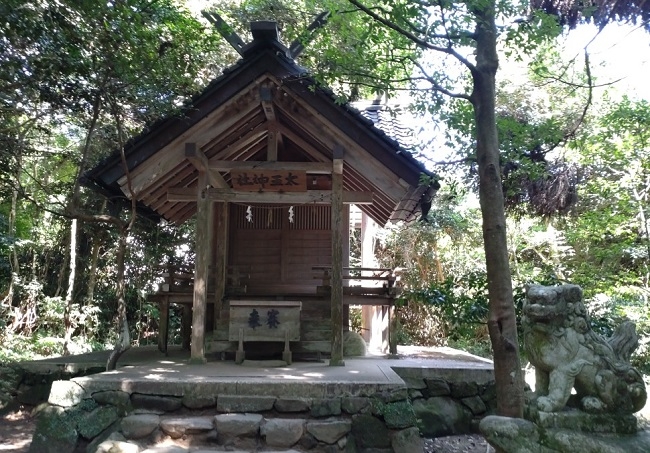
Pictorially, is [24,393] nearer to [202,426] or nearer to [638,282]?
[202,426]

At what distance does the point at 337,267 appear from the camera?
6.74 m

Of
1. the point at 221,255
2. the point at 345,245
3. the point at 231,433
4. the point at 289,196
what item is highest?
the point at 289,196

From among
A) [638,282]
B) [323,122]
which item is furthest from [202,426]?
[638,282]

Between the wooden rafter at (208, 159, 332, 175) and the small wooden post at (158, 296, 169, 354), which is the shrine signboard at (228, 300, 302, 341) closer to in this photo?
the wooden rafter at (208, 159, 332, 175)

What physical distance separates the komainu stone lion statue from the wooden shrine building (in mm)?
3106

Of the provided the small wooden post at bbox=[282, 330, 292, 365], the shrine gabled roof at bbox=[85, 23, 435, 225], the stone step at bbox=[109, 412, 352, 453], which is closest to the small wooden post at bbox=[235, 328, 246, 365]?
the small wooden post at bbox=[282, 330, 292, 365]

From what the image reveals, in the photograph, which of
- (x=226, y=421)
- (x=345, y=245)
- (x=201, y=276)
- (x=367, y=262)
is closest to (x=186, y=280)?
(x=201, y=276)

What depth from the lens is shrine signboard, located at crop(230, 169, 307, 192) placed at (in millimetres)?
7195

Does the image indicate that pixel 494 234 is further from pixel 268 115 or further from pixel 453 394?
pixel 268 115

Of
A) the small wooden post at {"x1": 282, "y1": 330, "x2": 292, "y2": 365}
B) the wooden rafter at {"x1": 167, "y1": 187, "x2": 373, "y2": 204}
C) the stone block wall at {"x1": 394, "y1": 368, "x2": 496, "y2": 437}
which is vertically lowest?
the stone block wall at {"x1": 394, "y1": 368, "x2": 496, "y2": 437}

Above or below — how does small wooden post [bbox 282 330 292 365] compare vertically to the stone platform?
above

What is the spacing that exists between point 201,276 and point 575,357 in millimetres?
5024

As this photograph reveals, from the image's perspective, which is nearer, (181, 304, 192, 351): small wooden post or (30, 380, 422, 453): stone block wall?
(30, 380, 422, 453): stone block wall

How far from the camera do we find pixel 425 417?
6711mm
